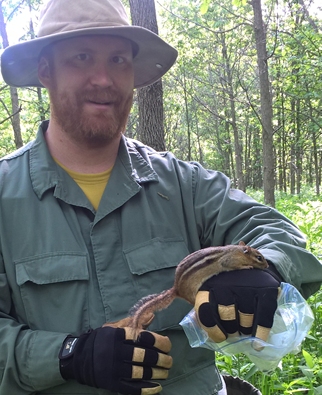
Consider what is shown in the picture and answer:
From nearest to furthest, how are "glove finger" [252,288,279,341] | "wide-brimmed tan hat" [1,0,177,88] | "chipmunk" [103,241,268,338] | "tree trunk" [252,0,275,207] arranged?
"glove finger" [252,288,279,341] → "chipmunk" [103,241,268,338] → "wide-brimmed tan hat" [1,0,177,88] → "tree trunk" [252,0,275,207]

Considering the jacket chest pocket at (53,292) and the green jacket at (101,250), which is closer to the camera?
the green jacket at (101,250)

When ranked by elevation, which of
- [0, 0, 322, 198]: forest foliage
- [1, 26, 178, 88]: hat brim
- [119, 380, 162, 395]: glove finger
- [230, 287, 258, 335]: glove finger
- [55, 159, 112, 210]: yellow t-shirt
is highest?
[0, 0, 322, 198]: forest foliage

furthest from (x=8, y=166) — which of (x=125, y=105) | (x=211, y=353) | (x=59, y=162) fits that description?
(x=211, y=353)

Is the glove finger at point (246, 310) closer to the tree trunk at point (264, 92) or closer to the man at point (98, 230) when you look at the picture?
the man at point (98, 230)

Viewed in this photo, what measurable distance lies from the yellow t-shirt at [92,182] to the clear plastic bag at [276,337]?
0.98m

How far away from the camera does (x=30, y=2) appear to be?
38.1 ft

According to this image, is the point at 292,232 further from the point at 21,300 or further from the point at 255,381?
the point at 255,381

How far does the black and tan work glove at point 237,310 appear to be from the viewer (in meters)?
1.41

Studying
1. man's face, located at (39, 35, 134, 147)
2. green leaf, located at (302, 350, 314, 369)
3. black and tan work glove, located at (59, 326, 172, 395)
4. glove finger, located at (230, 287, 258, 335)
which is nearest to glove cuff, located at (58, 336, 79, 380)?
black and tan work glove, located at (59, 326, 172, 395)

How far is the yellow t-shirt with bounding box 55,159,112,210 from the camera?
7.43ft

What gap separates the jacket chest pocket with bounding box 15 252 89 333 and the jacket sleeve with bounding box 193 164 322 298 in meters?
0.76

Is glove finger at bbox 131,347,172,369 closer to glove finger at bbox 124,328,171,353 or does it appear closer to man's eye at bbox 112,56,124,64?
glove finger at bbox 124,328,171,353

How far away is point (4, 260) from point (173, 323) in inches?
36.5

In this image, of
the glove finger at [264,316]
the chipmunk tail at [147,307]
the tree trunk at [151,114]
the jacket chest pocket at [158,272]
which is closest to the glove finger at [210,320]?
the glove finger at [264,316]
